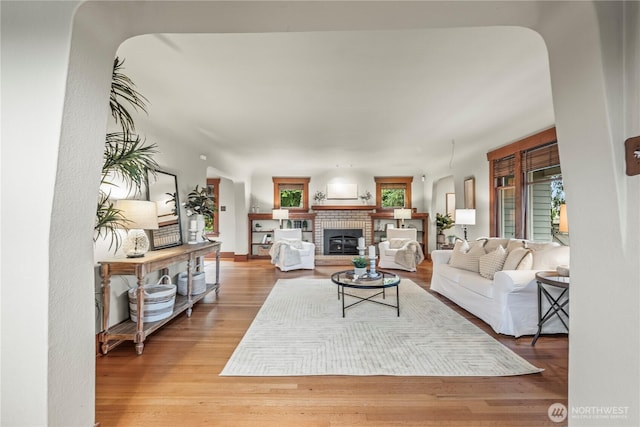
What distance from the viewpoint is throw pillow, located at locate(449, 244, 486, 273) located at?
11.5ft

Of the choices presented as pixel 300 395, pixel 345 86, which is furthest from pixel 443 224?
pixel 300 395

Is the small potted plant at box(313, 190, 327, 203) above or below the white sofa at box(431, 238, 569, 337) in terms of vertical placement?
above

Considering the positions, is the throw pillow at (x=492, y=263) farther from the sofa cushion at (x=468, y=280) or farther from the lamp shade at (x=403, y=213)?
the lamp shade at (x=403, y=213)

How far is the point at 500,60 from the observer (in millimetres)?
2131

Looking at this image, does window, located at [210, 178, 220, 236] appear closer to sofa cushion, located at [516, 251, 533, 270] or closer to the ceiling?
the ceiling

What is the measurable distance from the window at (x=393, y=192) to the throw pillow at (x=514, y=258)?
4.89m

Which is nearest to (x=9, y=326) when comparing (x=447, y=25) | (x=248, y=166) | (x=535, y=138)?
(x=447, y=25)

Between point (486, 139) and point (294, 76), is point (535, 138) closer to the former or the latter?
point (486, 139)

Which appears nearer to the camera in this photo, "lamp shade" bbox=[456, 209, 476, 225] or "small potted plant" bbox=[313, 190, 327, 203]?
"lamp shade" bbox=[456, 209, 476, 225]

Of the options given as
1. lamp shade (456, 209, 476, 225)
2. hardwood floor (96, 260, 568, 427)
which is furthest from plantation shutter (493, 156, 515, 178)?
hardwood floor (96, 260, 568, 427)

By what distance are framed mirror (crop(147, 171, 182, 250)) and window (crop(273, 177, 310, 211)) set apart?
12.8ft

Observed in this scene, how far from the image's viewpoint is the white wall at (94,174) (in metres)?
0.92

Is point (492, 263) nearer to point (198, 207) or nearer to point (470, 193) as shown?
point (470, 193)

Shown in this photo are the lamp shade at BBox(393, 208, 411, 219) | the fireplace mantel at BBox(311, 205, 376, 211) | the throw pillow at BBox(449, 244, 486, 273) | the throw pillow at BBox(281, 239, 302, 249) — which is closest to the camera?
the throw pillow at BBox(449, 244, 486, 273)
